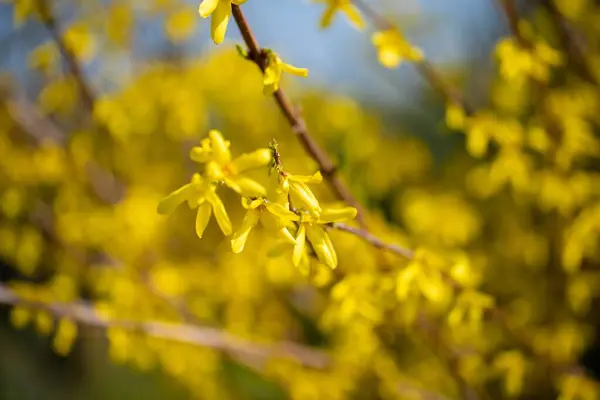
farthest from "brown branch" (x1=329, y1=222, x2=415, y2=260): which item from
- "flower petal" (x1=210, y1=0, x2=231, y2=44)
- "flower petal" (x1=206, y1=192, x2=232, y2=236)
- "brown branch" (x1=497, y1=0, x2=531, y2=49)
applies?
"brown branch" (x1=497, y1=0, x2=531, y2=49)

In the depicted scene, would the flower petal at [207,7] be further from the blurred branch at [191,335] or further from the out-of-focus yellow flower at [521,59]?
the blurred branch at [191,335]

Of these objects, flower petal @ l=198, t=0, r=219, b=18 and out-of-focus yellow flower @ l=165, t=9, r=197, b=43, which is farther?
out-of-focus yellow flower @ l=165, t=9, r=197, b=43

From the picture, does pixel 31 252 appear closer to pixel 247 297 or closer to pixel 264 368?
pixel 247 297

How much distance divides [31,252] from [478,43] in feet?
6.62

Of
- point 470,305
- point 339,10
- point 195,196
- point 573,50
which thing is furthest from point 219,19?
point 573,50

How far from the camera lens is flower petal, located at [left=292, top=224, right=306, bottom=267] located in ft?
2.28

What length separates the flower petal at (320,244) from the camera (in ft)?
2.48

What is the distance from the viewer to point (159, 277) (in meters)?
1.81

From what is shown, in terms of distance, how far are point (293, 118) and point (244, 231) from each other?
0.67 feet

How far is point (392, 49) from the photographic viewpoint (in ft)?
3.44

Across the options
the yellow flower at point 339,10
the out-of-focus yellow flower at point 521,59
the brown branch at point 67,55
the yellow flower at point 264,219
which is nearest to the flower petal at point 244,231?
the yellow flower at point 264,219

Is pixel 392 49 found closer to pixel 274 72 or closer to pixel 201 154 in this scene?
pixel 274 72

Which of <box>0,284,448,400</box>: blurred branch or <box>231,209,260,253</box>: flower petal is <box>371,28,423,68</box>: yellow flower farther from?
<box>0,284,448,400</box>: blurred branch

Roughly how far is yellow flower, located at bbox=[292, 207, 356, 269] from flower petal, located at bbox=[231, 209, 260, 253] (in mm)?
58
